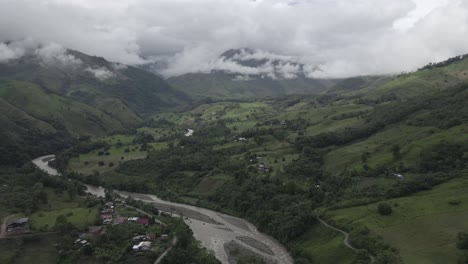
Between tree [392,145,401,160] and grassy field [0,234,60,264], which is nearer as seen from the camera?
grassy field [0,234,60,264]

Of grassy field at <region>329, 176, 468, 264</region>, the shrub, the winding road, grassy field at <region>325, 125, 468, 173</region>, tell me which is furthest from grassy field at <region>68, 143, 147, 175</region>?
the shrub

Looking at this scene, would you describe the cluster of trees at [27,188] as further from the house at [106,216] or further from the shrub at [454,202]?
the shrub at [454,202]

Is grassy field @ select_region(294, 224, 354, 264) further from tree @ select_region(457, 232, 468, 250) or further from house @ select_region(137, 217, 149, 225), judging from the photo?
house @ select_region(137, 217, 149, 225)

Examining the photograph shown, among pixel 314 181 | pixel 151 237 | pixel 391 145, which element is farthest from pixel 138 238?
pixel 391 145

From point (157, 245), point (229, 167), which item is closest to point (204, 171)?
point (229, 167)

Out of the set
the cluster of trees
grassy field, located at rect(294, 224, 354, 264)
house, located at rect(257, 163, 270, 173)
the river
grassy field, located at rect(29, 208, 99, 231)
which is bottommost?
the river

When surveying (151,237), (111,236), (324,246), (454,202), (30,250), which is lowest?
(324,246)

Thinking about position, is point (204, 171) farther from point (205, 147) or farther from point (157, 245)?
point (157, 245)

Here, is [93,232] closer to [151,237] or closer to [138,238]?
[138,238]
